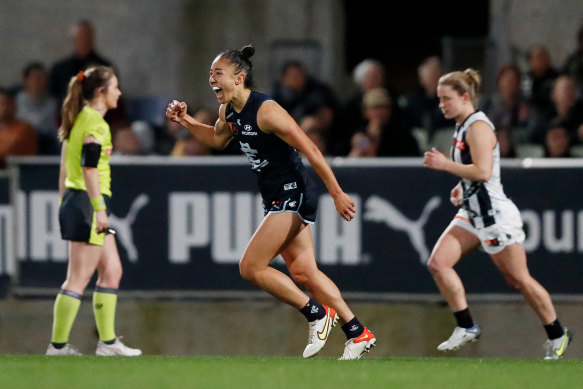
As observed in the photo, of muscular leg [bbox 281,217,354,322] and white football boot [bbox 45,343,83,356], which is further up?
muscular leg [bbox 281,217,354,322]

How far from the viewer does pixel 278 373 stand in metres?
8.20

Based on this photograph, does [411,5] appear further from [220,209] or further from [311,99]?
[220,209]

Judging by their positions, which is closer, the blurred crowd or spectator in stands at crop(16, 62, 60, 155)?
the blurred crowd

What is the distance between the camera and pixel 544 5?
16.1 metres

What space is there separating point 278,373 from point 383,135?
5333 millimetres

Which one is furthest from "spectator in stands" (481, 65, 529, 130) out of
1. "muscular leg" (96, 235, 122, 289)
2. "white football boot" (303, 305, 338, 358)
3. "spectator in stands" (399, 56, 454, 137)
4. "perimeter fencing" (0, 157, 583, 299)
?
"white football boot" (303, 305, 338, 358)

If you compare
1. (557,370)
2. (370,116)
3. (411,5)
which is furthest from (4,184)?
(411,5)

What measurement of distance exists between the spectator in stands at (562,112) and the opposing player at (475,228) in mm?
3648

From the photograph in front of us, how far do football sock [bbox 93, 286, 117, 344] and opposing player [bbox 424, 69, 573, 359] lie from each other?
229 centimetres

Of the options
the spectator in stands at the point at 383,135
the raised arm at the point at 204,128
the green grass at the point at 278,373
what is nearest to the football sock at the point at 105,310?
the green grass at the point at 278,373

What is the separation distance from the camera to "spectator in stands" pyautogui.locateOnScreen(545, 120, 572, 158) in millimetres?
12672

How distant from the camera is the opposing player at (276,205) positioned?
897 centimetres

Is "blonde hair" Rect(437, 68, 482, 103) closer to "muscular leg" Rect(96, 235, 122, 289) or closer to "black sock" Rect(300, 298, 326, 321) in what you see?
"black sock" Rect(300, 298, 326, 321)

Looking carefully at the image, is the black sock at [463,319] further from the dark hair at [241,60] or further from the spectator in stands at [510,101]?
the spectator in stands at [510,101]
